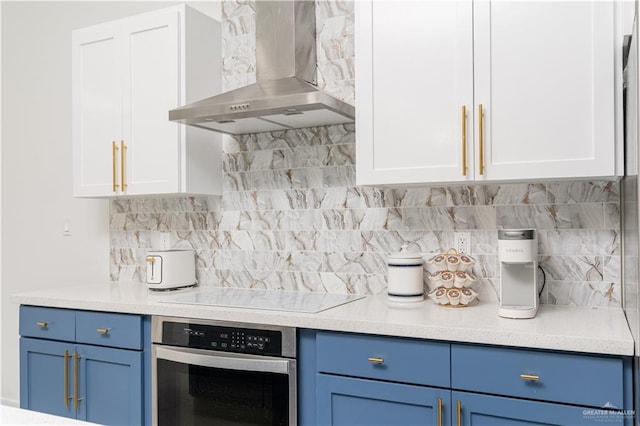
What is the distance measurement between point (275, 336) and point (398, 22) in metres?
1.35

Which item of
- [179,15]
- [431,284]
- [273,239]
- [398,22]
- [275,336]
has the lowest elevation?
[275,336]

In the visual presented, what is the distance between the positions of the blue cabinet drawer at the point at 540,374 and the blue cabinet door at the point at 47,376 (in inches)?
74.7

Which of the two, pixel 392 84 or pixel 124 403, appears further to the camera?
pixel 124 403

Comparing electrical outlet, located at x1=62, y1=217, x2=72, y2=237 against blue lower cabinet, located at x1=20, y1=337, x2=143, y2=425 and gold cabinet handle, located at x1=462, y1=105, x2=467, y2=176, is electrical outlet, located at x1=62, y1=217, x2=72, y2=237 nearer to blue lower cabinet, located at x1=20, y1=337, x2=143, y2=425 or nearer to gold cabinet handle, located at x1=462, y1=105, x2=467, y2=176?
blue lower cabinet, located at x1=20, y1=337, x2=143, y2=425

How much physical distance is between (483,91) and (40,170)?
301 cm

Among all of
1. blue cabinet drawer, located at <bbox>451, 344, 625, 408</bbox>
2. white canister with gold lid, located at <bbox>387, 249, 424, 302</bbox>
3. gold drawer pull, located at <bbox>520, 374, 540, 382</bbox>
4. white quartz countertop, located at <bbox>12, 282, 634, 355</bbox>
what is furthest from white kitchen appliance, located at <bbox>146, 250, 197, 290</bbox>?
gold drawer pull, located at <bbox>520, 374, 540, 382</bbox>

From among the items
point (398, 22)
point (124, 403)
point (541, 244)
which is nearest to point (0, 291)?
point (124, 403)

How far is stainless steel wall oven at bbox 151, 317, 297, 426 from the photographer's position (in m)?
2.16

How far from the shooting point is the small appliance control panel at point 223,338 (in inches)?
86.1

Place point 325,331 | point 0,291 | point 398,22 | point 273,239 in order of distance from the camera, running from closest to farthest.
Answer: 1. point 325,331
2. point 398,22
3. point 273,239
4. point 0,291

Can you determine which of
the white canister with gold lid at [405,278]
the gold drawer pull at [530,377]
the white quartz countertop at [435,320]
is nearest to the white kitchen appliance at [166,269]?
the white quartz countertop at [435,320]

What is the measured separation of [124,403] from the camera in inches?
100

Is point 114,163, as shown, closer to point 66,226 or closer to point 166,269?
point 166,269

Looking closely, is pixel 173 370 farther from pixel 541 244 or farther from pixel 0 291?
pixel 0 291
